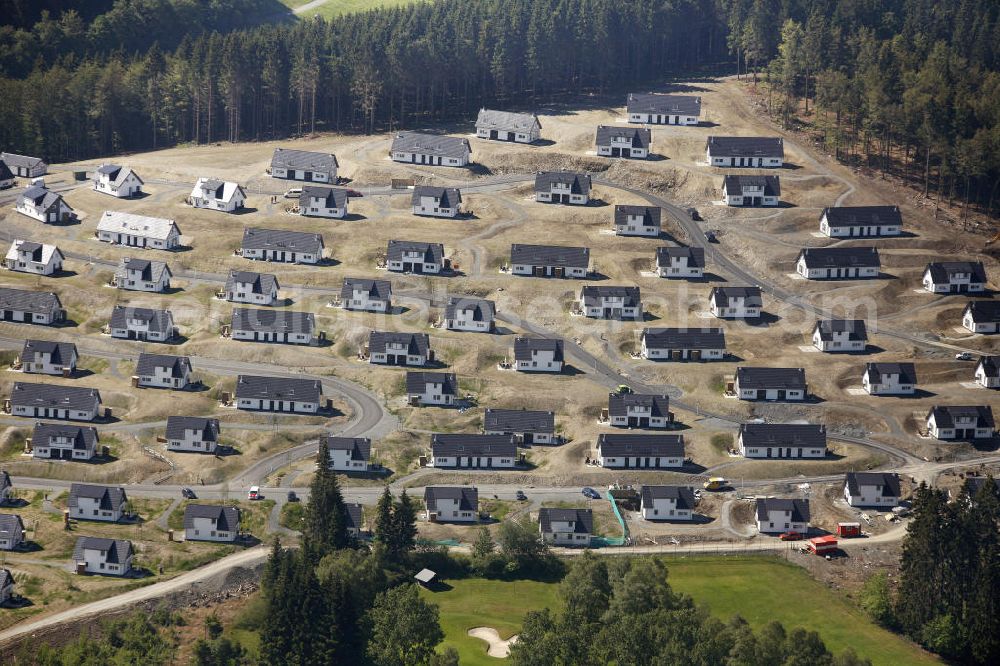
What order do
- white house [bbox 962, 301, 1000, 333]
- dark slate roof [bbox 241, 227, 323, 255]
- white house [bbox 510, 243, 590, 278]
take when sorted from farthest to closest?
dark slate roof [bbox 241, 227, 323, 255]
white house [bbox 510, 243, 590, 278]
white house [bbox 962, 301, 1000, 333]

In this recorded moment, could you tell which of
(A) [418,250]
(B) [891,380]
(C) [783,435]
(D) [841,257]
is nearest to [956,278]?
(D) [841,257]

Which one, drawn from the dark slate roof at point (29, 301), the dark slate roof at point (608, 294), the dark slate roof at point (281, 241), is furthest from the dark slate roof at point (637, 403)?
the dark slate roof at point (29, 301)

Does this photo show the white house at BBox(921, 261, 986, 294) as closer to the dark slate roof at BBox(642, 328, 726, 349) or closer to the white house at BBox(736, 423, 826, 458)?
the dark slate roof at BBox(642, 328, 726, 349)

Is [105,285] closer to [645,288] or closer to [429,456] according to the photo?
[429,456]

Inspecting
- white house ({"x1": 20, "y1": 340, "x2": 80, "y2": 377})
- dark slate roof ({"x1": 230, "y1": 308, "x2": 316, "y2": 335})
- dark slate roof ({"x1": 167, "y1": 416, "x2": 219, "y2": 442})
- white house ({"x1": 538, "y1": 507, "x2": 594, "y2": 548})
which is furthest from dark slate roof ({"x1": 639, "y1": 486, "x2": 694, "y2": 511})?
white house ({"x1": 20, "y1": 340, "x2": 80, "y2": 377})

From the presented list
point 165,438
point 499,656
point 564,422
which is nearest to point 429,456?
point 564,422
